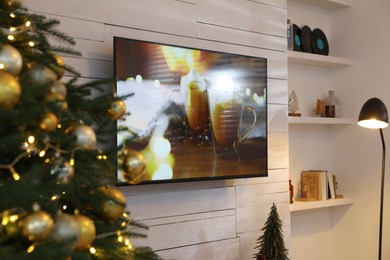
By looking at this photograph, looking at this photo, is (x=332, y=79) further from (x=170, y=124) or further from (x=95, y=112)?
(x=95, y=112)

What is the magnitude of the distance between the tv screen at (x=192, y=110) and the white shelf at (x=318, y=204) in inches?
26.9

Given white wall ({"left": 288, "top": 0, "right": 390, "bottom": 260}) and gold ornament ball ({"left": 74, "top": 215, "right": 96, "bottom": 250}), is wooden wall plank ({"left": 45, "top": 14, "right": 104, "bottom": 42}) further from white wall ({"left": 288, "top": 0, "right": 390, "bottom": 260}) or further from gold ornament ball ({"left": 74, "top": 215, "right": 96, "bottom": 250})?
white wall ({"left": 288, "top": 0, "right": 390, "bottom": 260})

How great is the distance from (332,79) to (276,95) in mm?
1129

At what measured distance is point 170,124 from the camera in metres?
2.57

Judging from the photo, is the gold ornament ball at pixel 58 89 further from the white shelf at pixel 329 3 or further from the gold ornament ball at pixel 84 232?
the white shelf at pixel 329 3

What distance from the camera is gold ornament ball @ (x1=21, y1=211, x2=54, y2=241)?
39.9 inches

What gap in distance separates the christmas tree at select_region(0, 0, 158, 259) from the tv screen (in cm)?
97

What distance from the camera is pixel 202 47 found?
9.41 feet

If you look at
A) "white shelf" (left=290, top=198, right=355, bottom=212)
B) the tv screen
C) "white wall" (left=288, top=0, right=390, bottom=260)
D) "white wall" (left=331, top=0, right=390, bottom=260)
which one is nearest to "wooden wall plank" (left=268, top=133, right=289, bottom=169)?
the tv screen

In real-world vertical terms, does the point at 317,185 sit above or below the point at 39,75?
below

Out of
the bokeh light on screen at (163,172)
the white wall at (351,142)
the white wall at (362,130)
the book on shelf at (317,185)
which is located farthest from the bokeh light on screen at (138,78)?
the white wall at (362,130)

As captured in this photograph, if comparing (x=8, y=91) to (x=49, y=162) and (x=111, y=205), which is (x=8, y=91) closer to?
(x=49, y=162)

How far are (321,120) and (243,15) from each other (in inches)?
44.2

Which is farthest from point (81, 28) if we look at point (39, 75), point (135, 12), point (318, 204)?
point (318, 204)
